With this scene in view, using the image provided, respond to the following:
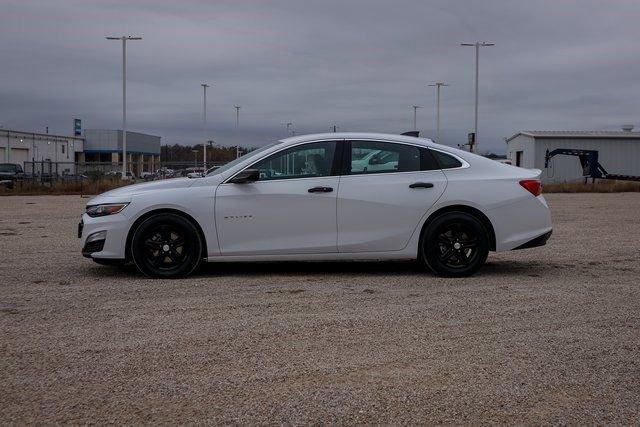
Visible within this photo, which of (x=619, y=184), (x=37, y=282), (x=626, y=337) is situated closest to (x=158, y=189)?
(x=37, y=282)

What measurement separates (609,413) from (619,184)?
124 feet

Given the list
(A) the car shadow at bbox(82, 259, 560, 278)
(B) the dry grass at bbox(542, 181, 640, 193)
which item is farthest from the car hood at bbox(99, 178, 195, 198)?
(B) the dry grass at bbox(542, 181, 640, 193)

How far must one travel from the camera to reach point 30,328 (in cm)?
568

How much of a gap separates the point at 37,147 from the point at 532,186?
6907cm

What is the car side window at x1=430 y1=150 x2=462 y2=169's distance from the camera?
26.9ft

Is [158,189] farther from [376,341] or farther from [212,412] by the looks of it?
[212,412]

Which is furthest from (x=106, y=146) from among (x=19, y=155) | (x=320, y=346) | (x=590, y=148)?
(x=320, y=346)

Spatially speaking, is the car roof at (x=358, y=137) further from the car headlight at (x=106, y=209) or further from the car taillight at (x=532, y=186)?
the car headlight at (x=106, y=209)

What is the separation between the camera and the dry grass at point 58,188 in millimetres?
31984

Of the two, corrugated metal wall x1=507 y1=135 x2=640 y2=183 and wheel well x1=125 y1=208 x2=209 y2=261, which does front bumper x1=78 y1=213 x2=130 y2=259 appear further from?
corrugated metal wall x1=507 y1=135 x2=640 y2=183

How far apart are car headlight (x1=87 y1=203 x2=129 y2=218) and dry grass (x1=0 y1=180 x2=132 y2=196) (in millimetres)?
24649

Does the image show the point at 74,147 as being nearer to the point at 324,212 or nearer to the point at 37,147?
the point at 37,147

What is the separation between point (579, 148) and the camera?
2047 inches

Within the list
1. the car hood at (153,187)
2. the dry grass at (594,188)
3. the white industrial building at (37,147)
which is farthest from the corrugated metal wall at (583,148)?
the car hood at (153,187)
